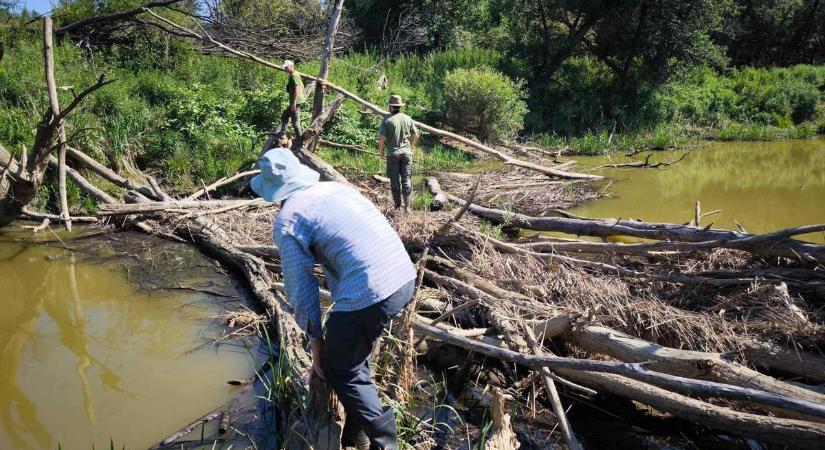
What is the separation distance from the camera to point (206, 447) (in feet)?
11.8

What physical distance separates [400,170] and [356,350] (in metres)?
5.49

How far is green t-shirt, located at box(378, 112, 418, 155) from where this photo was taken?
7844 mm

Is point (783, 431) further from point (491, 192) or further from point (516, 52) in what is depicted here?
point (516, 52)

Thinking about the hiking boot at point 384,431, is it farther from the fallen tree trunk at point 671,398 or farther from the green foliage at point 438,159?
the green foliage at point 438,159

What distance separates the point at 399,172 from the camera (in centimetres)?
810

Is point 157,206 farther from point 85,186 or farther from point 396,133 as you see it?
point 396,133

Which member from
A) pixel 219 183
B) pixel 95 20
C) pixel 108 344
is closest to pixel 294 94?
pixel 219 183

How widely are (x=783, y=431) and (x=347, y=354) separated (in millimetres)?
2247

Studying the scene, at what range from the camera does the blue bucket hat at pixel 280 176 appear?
271 centimetres

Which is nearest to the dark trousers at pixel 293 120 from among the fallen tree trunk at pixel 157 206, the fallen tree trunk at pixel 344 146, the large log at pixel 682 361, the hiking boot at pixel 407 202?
the fallen tree trunk at pixel 157 206

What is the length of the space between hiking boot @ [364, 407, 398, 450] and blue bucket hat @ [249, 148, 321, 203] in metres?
1.20

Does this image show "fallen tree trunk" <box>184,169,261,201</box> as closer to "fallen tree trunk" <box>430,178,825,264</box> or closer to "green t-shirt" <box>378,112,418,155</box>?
"green t-shirt" <box>378,112,418,155</box>

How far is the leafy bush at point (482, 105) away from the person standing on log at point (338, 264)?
13.0 meters

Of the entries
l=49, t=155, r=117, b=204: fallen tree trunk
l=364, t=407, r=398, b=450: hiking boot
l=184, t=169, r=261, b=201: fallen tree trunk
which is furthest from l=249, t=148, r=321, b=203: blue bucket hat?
l=49, t=155, r=117, b=204: fallen tree trunk
